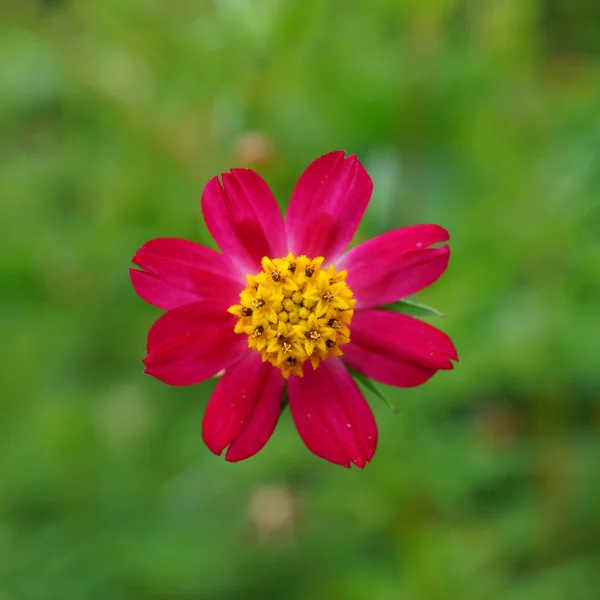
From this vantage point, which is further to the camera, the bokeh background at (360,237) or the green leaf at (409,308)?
the bokeh background at (360,237)

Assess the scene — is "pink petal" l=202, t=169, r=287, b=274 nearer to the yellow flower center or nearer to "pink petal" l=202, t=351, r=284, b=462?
the yellow flower center

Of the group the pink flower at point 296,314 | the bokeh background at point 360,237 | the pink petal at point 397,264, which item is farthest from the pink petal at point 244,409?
the bokeh background at point 360,237

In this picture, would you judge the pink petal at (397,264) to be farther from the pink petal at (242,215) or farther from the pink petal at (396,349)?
the pink petal at (242,215)

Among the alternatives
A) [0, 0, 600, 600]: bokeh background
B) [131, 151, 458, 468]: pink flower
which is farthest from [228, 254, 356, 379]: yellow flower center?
[0, 0, 600, 600]: bokeh background

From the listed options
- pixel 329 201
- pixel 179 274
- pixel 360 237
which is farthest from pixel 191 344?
pixel 360 237

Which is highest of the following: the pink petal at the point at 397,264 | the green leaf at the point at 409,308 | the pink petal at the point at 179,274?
the pink petal at the point at 179,274

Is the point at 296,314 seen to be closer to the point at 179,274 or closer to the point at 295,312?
the point at 295,312

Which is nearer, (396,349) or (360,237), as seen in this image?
(396,349)
